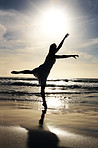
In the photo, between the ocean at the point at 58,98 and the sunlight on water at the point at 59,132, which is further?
the ocean at the point at 58,98

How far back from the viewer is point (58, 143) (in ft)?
10.5

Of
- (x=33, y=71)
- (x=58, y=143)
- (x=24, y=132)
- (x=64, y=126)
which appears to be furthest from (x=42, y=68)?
(x=58, y=143)

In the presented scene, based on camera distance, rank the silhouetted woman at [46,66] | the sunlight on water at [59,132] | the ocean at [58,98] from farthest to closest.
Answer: the ocean at [58,98] → the silhouetted woman at [46,66] → the sunlight on water at [59,132]

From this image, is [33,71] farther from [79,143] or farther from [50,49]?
[79,143]

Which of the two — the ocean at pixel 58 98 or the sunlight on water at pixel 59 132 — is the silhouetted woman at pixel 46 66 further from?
the sunlight on water at pixel 59 132

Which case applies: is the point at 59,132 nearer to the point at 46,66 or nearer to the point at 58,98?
the point at 46,66

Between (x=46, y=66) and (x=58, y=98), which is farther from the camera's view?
(x=58, y=98)

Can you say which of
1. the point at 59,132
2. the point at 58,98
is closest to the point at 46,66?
the point at 59,132

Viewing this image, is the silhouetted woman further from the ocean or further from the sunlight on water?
the sunlight on water

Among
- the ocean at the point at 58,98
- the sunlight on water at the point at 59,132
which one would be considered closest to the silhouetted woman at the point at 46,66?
the ocean at the point at 58,98

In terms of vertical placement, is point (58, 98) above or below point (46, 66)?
below

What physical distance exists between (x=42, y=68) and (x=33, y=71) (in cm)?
33

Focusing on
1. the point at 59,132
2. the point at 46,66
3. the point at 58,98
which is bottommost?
the point at 59,132

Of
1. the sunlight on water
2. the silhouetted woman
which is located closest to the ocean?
the silhouetted woman
